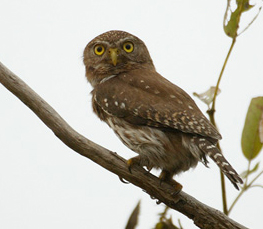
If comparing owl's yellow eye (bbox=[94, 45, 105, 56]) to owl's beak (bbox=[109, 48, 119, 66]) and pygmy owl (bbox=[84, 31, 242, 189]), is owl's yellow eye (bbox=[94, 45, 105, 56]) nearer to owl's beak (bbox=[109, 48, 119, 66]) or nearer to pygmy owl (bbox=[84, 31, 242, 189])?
owl's beak (bbox=[109, 48, 119, 66])

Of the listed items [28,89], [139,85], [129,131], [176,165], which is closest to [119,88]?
[139,85]

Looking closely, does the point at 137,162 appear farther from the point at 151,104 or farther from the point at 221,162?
the point at 221,162

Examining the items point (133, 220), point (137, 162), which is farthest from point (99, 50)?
point (133, 220)

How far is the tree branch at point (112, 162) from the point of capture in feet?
9.84

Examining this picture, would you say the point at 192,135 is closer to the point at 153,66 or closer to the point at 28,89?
the point at 28,89

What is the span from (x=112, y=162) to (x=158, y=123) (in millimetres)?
571

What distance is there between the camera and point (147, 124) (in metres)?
3.65

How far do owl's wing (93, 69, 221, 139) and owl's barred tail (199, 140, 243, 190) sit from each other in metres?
0.13

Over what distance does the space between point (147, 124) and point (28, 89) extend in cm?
111

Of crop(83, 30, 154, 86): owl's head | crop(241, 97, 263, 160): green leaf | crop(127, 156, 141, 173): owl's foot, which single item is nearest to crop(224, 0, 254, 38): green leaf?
crop(241, 97, 263, 160): green leaf

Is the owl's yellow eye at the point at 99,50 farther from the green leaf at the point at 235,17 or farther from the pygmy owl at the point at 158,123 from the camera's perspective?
the green leaf at the point at 235,17

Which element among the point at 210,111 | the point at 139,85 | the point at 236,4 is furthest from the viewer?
the point at 139,85

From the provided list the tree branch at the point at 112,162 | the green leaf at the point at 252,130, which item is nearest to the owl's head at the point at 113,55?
the tree branch at the point at 112,162

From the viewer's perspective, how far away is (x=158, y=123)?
3.59 m
